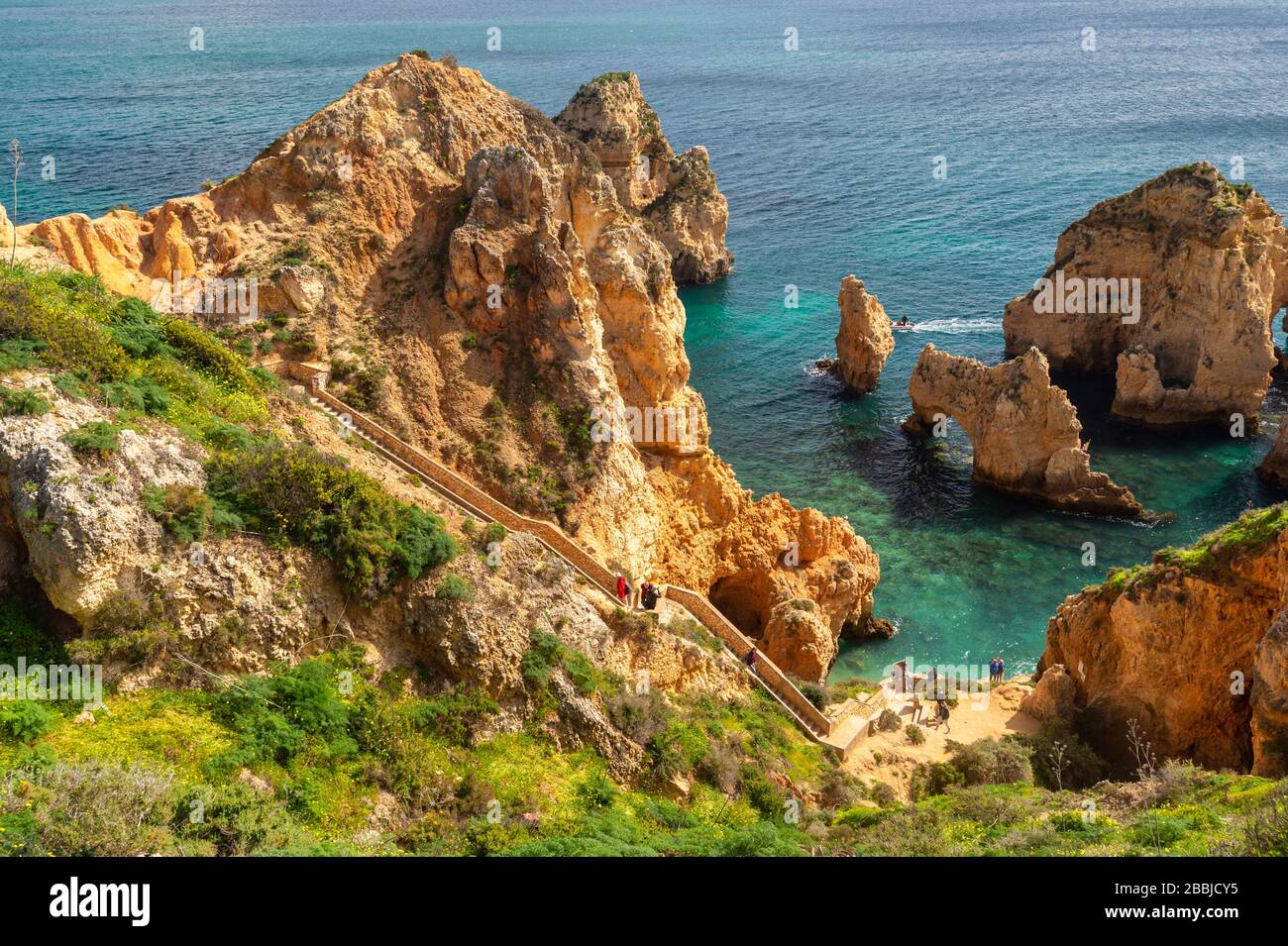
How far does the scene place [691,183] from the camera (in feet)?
283

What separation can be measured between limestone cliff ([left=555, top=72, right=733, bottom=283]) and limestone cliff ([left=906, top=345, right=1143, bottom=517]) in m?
36.2

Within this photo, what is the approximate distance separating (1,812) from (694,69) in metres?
171

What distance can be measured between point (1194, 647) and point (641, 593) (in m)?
16.7

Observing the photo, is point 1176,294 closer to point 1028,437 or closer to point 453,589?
point 1028,437

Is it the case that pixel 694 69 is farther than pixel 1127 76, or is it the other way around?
pixel 694 69

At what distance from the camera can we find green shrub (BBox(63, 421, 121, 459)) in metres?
20.8

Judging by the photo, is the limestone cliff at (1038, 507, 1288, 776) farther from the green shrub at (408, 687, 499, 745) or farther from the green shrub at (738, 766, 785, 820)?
the green shrub at (408, 687, 499, 745)

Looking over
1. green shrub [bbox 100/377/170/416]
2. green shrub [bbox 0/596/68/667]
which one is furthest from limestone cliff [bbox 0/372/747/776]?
green shrub [bbox 100/377/170/416]

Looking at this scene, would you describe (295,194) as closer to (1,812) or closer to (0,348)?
(0,348)

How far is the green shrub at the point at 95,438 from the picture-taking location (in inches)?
818

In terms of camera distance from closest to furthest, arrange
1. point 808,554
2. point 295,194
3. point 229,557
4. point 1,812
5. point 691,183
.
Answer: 1. point 1,812
2. point 229,557
3. point 295,194
4. point 808,554
5. point 691,183

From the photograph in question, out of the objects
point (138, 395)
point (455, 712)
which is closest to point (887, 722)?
point (455, 712)
